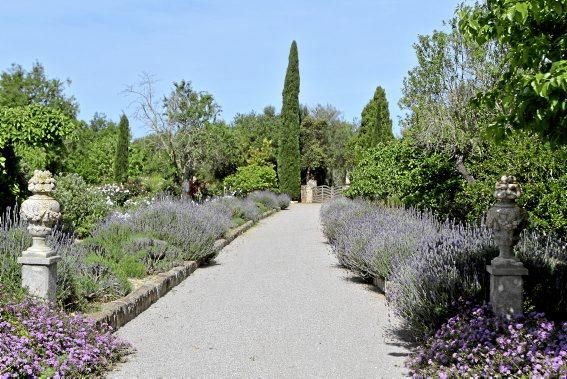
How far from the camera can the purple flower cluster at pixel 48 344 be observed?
4.25m

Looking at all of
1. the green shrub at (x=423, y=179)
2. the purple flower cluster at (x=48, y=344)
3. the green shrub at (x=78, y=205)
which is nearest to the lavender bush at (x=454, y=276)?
the purple flower cluster at (x=48, y=344)

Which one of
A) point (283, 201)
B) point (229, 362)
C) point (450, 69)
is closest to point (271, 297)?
point (229, 362)

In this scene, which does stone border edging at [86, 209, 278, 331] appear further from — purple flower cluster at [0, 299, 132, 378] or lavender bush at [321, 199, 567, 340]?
lavender bush at [321, 199, 567, 340]

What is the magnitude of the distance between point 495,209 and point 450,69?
A: 26.2 feet

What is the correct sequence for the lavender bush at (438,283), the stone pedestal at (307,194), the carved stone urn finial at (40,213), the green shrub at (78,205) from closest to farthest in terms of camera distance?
the lavender bush at (438,283), the carved stone urn finial at (40,213), the green shrub at (78,205), the stone pedestal at (307,194)

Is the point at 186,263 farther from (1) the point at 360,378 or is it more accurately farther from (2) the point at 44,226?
(1) the point at 360,378

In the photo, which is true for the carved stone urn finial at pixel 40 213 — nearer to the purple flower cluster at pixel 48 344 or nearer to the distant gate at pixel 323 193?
the purple flower cluster at pixel 48 344

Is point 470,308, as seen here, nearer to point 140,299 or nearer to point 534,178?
point 140,299

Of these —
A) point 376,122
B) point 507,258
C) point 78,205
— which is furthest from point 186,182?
point 507,258

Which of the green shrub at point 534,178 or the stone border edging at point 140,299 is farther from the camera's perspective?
the green shrub at point 534,178

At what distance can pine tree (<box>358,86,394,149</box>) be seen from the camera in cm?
3259

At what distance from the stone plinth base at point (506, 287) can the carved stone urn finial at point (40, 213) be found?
4139 mm

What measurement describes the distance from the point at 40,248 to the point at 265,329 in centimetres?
255

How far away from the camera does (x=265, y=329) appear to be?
6746mm
